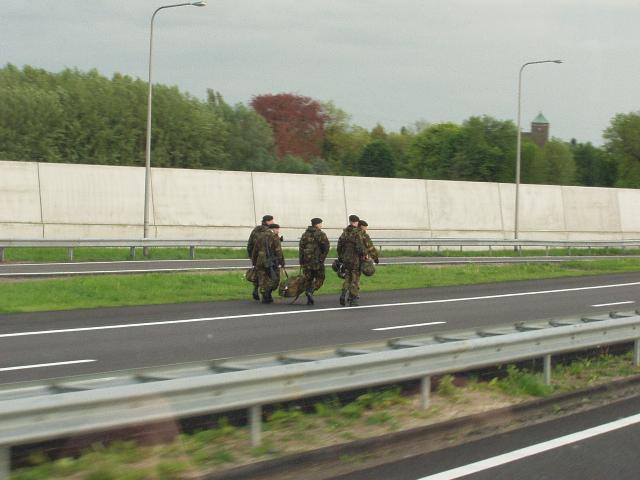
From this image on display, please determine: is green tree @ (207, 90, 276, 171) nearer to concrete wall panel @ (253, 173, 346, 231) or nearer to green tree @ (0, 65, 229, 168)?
green tree @ (0, 65, 229, 168)

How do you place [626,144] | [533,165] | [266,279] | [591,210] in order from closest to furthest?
[266,279]
[591,210]
[626,144]
[533,165]

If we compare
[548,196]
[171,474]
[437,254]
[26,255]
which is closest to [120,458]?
[171,474]

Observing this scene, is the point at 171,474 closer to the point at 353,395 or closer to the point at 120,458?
the point at 120,458

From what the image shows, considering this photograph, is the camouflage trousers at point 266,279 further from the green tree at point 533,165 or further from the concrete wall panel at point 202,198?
the green tree at point 533,165

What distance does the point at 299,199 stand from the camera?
137ft

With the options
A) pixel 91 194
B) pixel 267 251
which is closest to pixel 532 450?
pixel 267 251

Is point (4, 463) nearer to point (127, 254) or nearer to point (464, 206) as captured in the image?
point (127, 254)

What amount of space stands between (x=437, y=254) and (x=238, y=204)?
25.7 feet

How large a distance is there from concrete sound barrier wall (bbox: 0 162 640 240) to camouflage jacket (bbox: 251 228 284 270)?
631 inches

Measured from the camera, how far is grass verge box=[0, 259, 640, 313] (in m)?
20.1

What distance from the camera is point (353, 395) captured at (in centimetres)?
908

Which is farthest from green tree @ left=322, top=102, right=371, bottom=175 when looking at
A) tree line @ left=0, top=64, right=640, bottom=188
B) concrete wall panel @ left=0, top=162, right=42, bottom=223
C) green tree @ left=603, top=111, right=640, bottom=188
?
concrete wall panel @ left=0, top=162, right=42, bottom=223

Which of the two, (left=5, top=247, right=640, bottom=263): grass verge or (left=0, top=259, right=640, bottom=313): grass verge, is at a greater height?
(left=5, top=247, right=640, bottom=263): grass verge

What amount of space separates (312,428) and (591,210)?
152 ft
